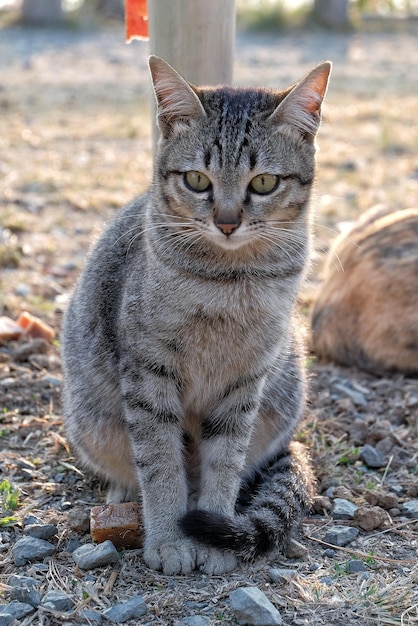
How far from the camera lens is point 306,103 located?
317cm

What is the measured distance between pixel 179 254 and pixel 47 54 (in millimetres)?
11910

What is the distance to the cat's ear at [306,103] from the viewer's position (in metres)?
3.12

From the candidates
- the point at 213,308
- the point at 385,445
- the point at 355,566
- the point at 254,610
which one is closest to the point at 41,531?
the point at 254,610

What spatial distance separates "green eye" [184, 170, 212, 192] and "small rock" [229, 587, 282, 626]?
138cm

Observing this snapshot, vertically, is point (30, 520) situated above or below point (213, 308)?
below

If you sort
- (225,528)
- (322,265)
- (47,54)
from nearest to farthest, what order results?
(225,528) < (322,265) < (47,54)

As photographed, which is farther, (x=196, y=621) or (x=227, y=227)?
(x=227, y=227)

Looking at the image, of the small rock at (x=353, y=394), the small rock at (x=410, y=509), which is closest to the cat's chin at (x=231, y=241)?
the small rock at (x=410, y=509)

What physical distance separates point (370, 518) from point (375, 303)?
5.23 ft

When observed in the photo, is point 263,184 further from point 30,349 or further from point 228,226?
point 30,349

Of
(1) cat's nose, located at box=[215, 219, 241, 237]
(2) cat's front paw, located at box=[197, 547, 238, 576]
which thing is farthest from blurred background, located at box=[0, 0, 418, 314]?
(2) cat's front paw, located at box=[197, 547, 238, 576]

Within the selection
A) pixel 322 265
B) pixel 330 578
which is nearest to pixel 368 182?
pixel 322 265

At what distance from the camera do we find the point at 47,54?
14078 millimetres

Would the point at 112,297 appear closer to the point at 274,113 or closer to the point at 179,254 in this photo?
the point at 179,254
